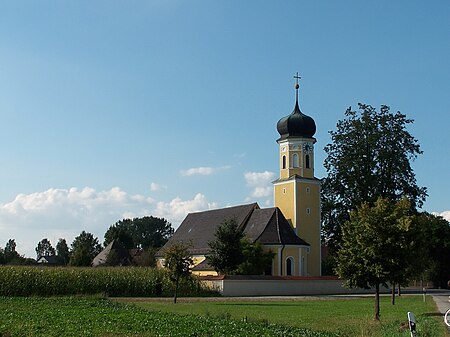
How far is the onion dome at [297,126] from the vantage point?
67.3 metres

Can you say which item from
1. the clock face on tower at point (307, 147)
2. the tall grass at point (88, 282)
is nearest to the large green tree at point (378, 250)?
the tall grass at point (88, 282)

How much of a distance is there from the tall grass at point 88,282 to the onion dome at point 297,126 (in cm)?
2291

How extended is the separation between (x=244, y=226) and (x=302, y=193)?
6.55m

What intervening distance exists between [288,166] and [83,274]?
26.8 metres

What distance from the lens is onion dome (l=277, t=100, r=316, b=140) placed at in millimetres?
67312

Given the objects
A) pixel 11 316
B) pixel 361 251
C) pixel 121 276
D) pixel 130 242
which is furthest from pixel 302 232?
pixel 130 242

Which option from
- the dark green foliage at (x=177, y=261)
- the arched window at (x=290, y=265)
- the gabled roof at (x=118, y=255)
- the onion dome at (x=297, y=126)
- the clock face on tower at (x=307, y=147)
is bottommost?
the dark green foliage at (x=177, y=261)

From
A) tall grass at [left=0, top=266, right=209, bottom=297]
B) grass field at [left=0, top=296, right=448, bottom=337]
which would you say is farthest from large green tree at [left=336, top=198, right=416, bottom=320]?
tall grass at [left=0, top=266, right=209, bottom=297]

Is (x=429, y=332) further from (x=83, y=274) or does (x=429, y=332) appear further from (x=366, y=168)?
(x=366, y=168)

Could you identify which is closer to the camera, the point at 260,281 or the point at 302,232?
the point at 260,281

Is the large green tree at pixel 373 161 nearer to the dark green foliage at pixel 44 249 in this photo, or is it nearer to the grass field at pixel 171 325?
the grass field at pixel 171 325

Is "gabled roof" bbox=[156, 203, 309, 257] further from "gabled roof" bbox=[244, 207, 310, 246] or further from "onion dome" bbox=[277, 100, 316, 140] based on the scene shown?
"onion dome" bbox=[277, 100, 316, 140]

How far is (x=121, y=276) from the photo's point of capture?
159 feet

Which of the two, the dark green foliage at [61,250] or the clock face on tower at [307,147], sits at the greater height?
the clock face on tower at [307,147]
